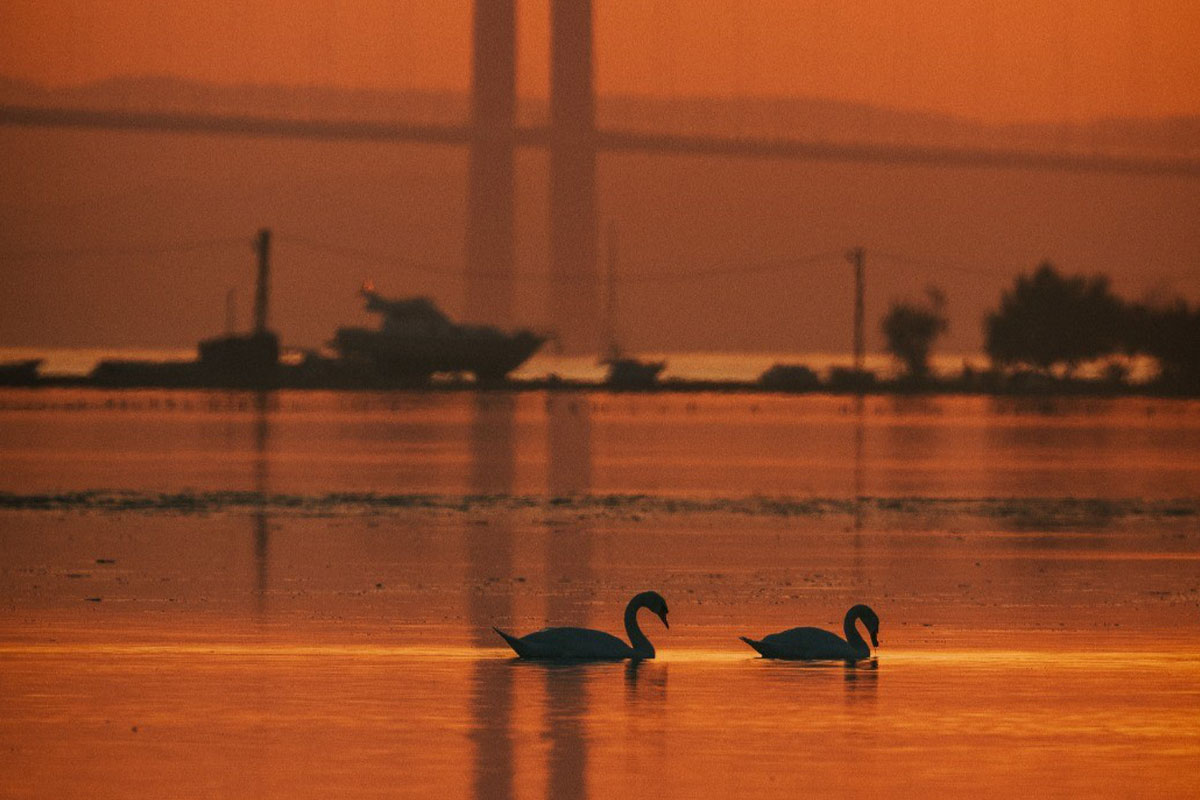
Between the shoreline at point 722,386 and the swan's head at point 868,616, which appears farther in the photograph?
the shoreline at point 722,386

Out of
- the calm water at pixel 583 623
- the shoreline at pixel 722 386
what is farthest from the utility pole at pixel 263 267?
the calm water at pixel 583 623

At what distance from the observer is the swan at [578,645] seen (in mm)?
12630

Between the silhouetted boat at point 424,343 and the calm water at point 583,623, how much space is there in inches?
2498

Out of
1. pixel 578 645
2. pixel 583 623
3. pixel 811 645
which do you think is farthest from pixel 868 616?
pixel 583 623

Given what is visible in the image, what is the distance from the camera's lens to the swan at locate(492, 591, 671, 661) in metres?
12.6

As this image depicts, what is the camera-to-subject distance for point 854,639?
13.0 meters

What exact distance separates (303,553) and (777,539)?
14.4 ft

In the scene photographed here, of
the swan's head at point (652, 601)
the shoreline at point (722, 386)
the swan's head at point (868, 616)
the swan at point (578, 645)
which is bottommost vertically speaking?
the swan at point (578, 645)

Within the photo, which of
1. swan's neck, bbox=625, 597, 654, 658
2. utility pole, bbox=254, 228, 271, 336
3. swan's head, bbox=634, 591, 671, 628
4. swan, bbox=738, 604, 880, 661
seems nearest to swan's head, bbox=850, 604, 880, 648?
swan, bbox=738, 604, 880, 661

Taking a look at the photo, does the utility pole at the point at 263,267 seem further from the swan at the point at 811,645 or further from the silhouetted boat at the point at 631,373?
the swan at the point at 811,645

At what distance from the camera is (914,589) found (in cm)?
1708

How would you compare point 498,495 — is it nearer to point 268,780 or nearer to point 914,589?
point 914,589

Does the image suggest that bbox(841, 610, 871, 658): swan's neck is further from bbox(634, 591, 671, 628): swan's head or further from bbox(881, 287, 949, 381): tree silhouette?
bbox(881, 287, 949, 381): tree silhouette

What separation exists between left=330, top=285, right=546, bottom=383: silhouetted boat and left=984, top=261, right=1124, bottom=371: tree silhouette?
20.4m
